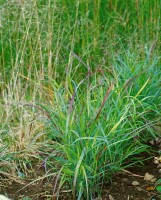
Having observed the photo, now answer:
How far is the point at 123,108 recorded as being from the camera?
13.5ft

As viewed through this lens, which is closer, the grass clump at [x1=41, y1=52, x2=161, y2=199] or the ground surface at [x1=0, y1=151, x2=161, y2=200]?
the grass clump at [x1=41, y1=52, x2=161, y2=199]

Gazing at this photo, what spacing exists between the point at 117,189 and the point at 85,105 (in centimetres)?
63

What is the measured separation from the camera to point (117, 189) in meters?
4.03

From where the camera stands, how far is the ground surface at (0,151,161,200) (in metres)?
3.94

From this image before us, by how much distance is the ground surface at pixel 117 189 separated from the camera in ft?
12.9

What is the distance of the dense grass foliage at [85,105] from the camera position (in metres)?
3.87

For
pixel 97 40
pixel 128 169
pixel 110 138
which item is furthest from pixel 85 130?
pixel 97 40

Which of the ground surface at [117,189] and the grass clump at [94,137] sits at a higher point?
the grass clump at [94,137]

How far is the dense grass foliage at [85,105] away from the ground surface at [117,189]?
0.07 meters

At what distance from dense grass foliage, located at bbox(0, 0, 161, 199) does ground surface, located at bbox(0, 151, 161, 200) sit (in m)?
0.07

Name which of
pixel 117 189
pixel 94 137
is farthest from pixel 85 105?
pixel 117 189

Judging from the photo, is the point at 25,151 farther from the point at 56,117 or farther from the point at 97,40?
the point at 97,40

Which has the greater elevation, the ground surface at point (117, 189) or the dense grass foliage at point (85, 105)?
the dense grass foliage at point (85, 105)

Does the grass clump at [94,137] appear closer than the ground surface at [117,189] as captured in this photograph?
Yes
